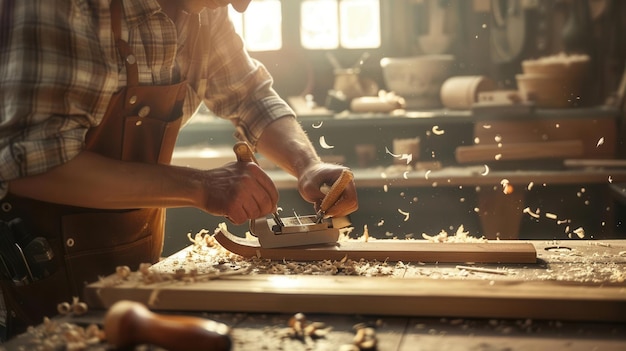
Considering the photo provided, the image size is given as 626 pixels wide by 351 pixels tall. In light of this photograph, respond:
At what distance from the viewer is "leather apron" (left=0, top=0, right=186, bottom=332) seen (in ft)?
7.68

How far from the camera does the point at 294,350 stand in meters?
1.63

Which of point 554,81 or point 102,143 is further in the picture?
point 554,81

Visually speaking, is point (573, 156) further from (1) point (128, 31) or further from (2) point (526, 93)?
(1) point (128, 31)

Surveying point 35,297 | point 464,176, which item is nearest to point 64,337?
point 35,297

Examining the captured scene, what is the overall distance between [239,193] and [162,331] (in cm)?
96

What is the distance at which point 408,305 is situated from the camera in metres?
1.81

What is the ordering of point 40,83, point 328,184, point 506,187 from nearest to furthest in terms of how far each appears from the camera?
point 40,83 → point 328,184 → point 506,187

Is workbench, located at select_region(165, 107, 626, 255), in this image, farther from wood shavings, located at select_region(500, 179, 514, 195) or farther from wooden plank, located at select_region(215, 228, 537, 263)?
wooden plank, located at select_region(215, 228, 537, 263)

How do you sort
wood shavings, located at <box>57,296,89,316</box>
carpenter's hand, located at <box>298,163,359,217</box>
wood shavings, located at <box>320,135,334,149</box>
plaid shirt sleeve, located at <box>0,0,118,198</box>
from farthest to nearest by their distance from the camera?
wood shavings, located at <box>320,135,334,149</box> → carpenter's hand, located at <box>298,163,359,217</box> → plaid shirt sleeve, located at <box>0,0,118,198</box> → wood shavings, located at <box>57,296,89,316</box>

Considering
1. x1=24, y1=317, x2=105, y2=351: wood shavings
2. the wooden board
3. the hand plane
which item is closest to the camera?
x1=24, y1=317, x2=105, y2=351: wood shavings

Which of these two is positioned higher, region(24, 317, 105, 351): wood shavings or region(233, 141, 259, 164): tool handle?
region(233, 141, 259, 164): tool handle

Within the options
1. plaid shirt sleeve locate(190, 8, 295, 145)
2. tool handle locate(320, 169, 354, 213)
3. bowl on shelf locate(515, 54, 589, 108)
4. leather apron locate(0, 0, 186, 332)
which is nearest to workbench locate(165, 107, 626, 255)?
bowl on shelf locate(515, 54, 589, 108)

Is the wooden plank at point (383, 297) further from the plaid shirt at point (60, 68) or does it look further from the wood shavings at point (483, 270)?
the plaid shirt at point (60, 68)

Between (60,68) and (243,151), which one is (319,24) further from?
(60,68)
